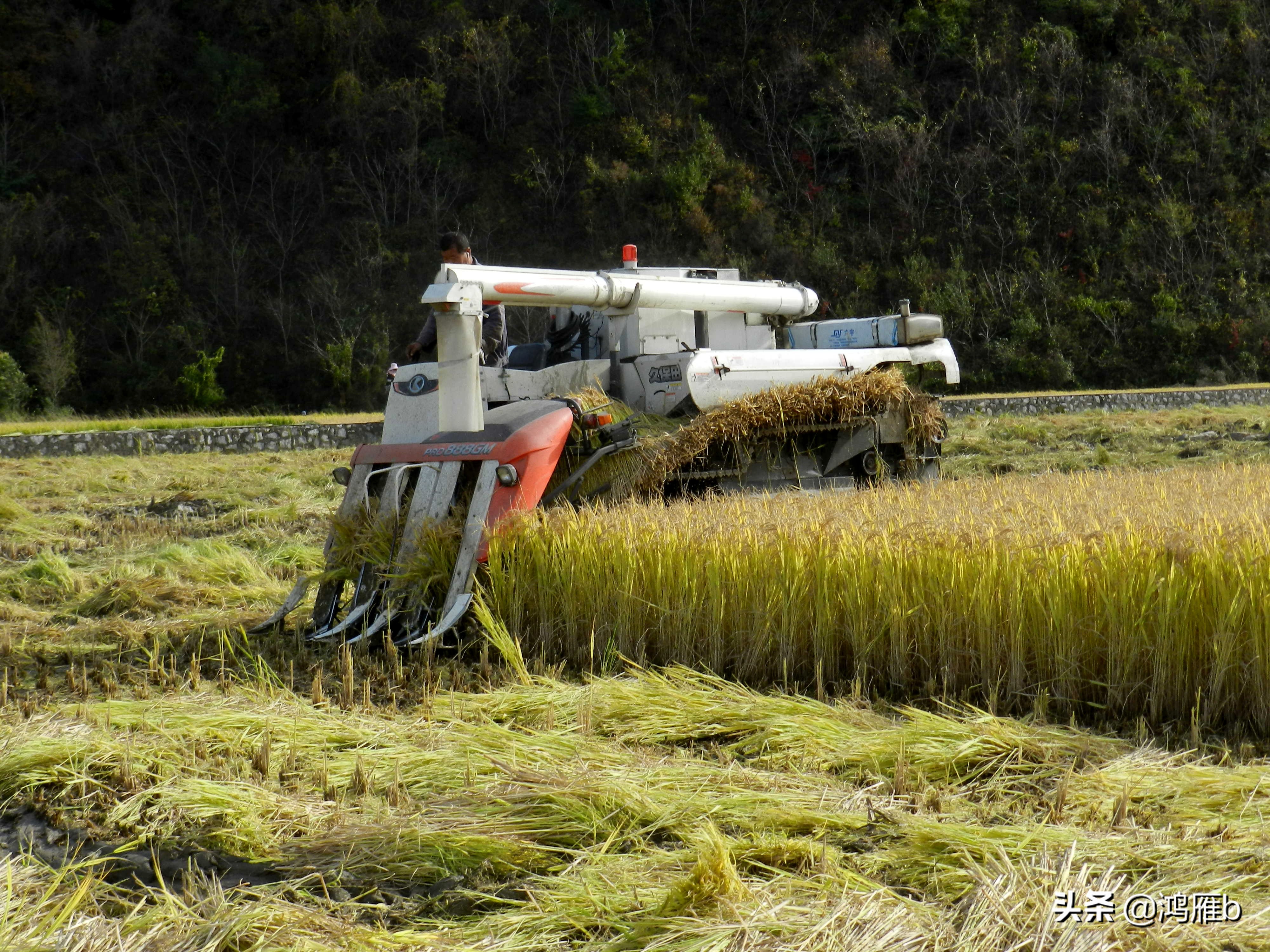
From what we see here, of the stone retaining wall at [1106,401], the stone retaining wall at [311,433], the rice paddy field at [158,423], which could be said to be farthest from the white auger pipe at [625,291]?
the stone retaining wall at [1106,401]

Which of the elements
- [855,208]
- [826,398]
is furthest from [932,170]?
[826,398]

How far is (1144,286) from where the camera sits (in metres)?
31.9

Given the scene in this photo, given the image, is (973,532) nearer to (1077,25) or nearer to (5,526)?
(5,526)

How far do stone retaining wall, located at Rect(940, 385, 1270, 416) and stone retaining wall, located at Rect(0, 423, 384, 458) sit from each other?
1038cm

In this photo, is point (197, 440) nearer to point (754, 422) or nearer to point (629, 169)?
point (754, 422)

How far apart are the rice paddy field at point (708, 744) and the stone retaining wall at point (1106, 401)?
14893 mm

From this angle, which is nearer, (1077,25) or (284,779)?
(284,779)

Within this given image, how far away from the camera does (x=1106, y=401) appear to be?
22.9 m

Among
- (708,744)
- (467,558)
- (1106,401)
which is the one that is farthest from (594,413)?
(1106,401)

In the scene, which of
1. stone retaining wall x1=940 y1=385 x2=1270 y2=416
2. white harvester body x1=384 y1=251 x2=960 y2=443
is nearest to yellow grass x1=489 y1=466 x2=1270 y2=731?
white harvester body x1=384 y1=251 x2=960 y2=443

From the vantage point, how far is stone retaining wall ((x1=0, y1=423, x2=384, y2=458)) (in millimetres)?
17812

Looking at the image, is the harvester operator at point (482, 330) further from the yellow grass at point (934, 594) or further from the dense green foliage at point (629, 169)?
the dense green foliage at point (629, 169)

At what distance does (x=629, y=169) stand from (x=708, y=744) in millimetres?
31223

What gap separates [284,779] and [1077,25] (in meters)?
39.1
